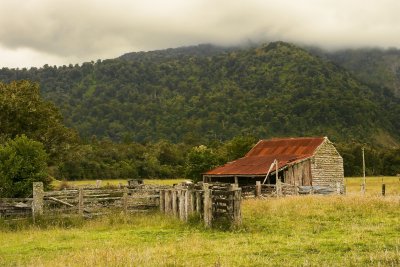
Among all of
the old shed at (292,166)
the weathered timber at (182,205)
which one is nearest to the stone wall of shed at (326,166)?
the old shed at (292,166)

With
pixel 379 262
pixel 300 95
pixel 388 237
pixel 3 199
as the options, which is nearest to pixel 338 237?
pixel 388 237

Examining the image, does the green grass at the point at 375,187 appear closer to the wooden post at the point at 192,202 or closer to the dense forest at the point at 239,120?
the wooden post at the point at 192,202

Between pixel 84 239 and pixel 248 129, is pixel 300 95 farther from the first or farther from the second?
pixel 84 239

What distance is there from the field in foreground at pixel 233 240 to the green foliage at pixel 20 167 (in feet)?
9.64

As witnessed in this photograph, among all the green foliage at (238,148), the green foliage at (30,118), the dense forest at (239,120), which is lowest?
the green foliage at (238,148)

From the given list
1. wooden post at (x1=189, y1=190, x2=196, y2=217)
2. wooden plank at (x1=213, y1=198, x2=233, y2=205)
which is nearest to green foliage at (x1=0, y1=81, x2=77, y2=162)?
wooden post at (x1=189, y1=190, x2=196, y2=217)

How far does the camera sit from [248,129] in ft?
501

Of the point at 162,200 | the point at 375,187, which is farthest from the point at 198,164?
the point at 162,200

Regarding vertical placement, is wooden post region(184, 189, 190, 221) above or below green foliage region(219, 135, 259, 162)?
below

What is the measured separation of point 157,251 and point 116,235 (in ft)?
14.3

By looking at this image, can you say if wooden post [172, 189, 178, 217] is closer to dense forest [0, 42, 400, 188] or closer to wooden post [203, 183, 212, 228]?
wooden post [203, 183, 212, 228]

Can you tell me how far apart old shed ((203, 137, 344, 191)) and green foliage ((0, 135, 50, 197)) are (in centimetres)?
2199

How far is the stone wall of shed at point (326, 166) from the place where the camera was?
45.1 metres

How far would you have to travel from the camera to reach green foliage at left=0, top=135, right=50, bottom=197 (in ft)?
74.0
